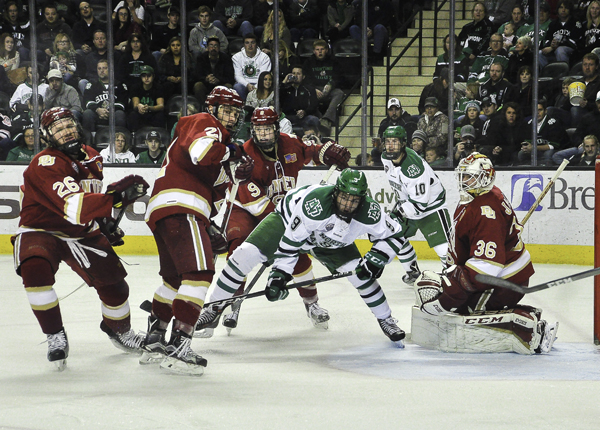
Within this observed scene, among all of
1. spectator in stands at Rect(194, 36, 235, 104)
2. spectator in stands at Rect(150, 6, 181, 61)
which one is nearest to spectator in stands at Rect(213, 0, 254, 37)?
spectator in stands at Rect(194, 36, 235, 104)

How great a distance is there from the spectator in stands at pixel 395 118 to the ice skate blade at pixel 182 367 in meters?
4.66

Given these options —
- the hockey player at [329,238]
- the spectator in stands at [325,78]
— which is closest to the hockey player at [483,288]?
the hockey player at [329,238]

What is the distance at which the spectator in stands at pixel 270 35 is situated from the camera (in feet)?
26.5

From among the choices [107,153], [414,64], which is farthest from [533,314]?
[107,153]

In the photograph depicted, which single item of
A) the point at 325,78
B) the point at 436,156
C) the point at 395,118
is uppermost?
the point at 325,78

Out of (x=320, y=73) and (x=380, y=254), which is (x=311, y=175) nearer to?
(x=320, y=73)

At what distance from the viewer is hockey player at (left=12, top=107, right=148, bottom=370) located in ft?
11.0

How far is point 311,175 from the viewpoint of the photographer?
7.66 m

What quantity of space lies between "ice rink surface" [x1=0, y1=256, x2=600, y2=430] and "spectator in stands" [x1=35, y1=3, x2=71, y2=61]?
3.90 meters

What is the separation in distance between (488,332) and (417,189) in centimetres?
214

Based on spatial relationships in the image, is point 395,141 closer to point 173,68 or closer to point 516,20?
point 516,20

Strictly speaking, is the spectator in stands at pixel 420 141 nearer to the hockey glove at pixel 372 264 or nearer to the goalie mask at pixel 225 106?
the hockey glove at pixel 372 264

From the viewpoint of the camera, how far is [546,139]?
7.20 meters

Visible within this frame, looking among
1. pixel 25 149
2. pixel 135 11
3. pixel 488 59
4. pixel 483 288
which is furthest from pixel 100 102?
pixel 483 288
